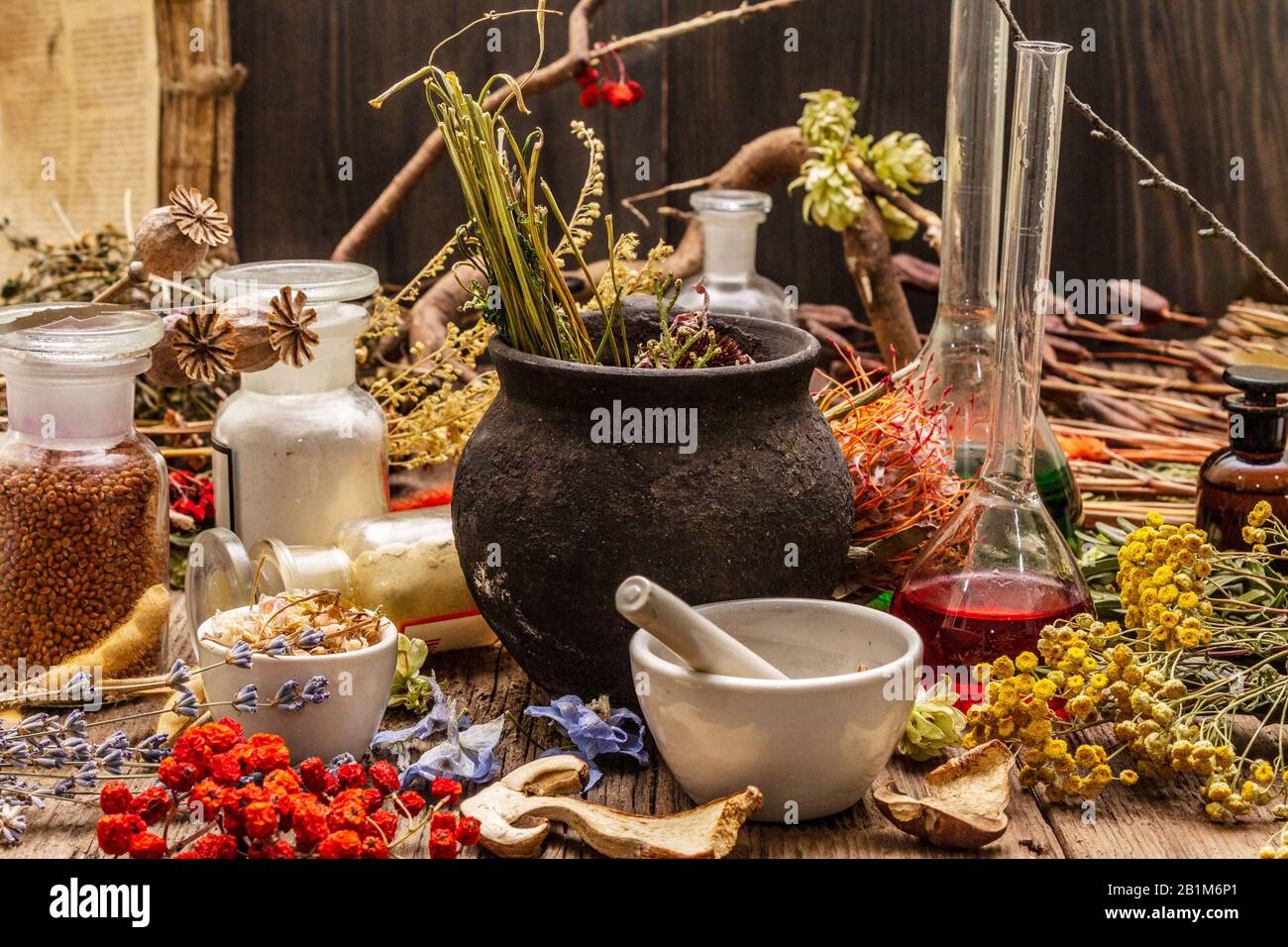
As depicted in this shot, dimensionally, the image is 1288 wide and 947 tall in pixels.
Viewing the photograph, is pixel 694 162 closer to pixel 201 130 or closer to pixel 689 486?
pixel 201 130

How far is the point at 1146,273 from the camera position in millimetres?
1998

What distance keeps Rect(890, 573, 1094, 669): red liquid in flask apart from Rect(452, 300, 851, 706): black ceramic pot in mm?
84

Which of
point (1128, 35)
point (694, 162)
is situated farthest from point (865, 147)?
point (1128, 35)

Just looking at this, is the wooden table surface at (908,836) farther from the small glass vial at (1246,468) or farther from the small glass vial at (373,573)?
the small glass vial at (1246,468)

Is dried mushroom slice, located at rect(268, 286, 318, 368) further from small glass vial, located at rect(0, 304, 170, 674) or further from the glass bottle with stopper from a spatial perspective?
the glass bottle with stopper

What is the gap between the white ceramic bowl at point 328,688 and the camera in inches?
34.5

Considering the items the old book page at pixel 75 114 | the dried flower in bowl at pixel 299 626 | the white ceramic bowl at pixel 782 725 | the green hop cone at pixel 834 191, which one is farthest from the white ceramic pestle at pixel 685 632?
the old book page at pixel 75 114

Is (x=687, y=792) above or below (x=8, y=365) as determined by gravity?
below

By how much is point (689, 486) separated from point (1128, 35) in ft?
4.33

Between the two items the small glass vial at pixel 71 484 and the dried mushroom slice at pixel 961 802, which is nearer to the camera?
the dried mushroom slice at pixel 961 802

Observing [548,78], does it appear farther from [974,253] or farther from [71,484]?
[71,484]

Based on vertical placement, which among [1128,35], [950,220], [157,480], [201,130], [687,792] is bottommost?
[687,792]

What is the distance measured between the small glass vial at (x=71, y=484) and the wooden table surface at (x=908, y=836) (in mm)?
168

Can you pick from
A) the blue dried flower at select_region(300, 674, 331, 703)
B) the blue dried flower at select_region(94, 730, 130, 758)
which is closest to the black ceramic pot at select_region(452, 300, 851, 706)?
the blue dried flower at select_region(300, 674, 331, 703)
